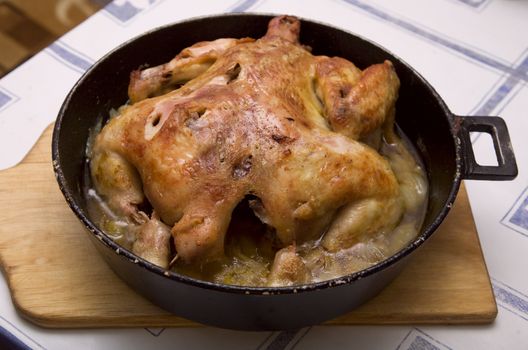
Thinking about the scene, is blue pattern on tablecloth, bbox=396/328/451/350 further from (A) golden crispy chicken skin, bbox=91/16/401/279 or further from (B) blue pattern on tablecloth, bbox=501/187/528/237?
(B) blue pattern on tablecloth, bbox=501/187/528/237

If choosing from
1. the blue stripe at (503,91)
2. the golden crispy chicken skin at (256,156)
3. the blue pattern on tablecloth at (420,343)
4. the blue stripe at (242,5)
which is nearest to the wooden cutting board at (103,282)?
the blue pattern on tablecloth at (420,343)

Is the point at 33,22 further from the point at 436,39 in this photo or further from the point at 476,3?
the point at 476,3

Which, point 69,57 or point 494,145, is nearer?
point 494,145

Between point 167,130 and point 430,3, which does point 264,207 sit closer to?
point 167,130

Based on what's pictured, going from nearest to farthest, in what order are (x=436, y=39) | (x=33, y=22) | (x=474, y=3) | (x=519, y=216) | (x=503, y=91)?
(x=519, y=216) < (x=503, y=91) < (x=436, y=39) < (x=474, y=3) < (x=33, y=22)

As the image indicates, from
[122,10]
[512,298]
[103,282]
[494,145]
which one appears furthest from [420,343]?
[122,10]

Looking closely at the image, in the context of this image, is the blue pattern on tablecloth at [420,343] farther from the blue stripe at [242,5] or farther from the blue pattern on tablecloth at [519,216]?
the blue stripe at [242,5]
